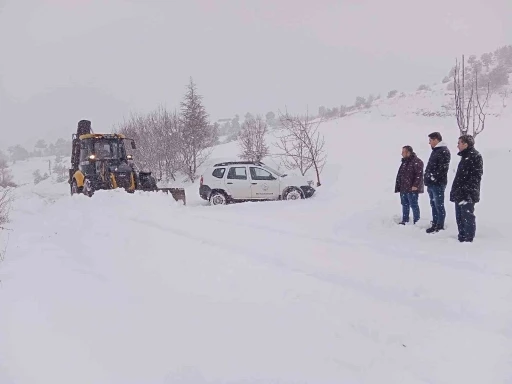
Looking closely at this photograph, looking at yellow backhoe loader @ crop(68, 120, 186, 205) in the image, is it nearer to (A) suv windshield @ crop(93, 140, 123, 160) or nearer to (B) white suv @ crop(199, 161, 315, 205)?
(A) suv windshield @ crop(93, 140, 123, 160)

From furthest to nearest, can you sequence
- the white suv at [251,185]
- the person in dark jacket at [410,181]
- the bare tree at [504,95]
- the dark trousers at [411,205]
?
the bare tree at [504,95]
the white suv at [251,185]
the dark trousers at [411,205]
the person in dark jacket at [410,181]

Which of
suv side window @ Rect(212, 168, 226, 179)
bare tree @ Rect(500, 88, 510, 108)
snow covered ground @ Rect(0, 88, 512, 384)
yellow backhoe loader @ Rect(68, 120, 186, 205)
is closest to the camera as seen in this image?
snow covered ground @ Rect(0, 88, 512, 384)

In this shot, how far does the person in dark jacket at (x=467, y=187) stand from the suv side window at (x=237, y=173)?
25.9ft

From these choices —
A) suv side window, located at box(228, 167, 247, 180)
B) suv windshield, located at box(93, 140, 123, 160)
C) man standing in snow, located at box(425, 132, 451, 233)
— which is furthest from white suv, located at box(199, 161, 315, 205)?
man standing in snow, located at box(425, 132, 451, 233)

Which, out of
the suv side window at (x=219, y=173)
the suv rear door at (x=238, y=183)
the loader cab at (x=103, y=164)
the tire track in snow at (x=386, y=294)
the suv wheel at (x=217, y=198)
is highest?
the loader cab at (x=103, y=164)

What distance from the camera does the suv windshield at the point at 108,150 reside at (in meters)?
13.8

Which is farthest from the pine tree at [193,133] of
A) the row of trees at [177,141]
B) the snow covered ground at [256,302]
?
the snow covered ground at [256,302]

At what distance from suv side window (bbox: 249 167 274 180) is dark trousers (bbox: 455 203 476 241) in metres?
7.49

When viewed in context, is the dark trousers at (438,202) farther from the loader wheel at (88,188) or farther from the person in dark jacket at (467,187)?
the loader wheel at (88,188)

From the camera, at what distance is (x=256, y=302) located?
14.0 feet

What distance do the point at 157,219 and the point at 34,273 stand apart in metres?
3.88

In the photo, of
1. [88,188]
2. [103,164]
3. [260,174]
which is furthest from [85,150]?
[260,174]

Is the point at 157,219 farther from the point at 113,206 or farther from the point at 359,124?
the point at 359,124

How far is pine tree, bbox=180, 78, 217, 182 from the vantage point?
2634cm
